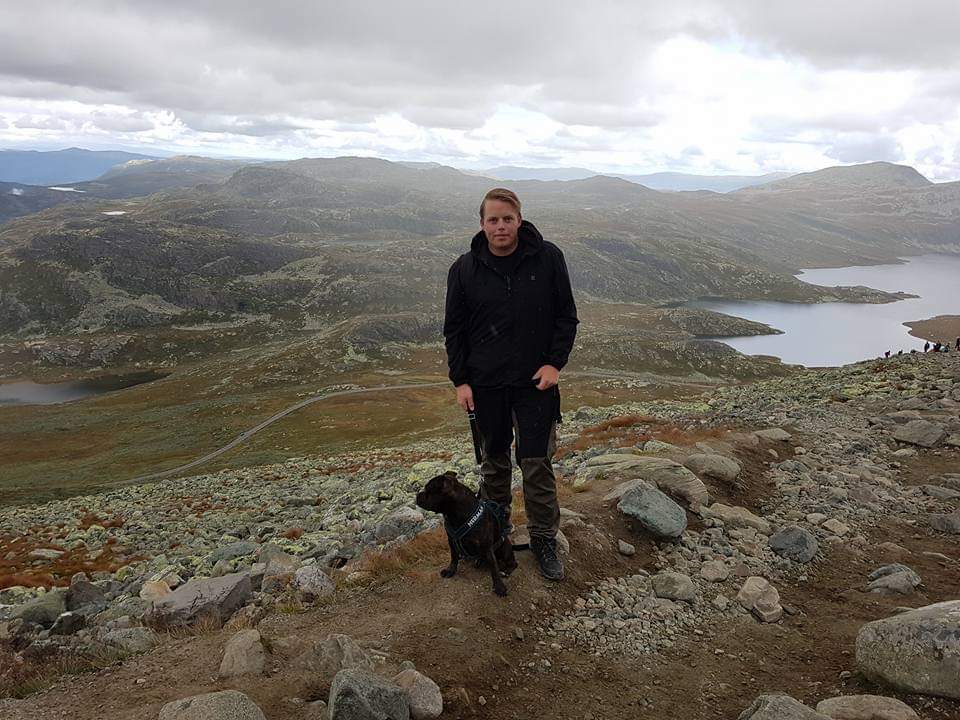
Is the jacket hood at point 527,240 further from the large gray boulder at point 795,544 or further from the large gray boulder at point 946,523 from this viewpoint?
the large gray boulder at point 946,523

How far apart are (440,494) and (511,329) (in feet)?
7.36

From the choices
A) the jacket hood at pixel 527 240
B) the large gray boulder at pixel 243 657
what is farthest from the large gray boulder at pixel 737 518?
the large gray boulder at pixel 243 657

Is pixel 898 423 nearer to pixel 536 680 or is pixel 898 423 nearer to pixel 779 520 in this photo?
pixel 779 520

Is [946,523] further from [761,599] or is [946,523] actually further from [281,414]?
[281,414]

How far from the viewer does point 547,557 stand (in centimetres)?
750

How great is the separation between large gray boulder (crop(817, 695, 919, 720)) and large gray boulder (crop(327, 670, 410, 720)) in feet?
13.0

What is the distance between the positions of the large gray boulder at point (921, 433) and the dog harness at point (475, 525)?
14791mm

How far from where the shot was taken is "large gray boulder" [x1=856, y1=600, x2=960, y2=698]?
5.04m

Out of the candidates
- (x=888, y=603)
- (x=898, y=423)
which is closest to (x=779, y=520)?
(x=888, y=603)

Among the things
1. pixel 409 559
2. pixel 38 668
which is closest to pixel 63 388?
pixel 38 668

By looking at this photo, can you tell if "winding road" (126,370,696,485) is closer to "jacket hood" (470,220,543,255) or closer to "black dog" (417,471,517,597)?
"black dog" (417,471,517,597)

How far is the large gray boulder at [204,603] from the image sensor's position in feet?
27.6

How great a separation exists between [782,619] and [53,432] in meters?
95.5

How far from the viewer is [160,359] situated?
451 ft
